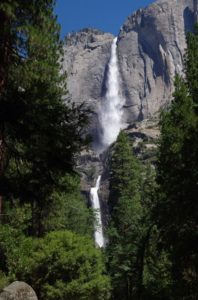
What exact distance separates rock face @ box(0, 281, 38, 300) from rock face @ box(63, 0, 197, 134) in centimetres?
13588

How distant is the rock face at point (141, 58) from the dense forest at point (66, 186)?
366 feet

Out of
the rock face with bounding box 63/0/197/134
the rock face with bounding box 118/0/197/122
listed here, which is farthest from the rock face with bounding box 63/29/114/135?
the rock face with bounding box 118/0/197/122

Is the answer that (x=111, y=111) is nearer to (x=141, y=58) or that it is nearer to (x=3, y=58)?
→ (x=141, y=58)

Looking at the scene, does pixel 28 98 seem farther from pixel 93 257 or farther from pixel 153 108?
pixel 153 108

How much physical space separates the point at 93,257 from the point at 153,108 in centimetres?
13115

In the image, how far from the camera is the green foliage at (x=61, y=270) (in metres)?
29.7

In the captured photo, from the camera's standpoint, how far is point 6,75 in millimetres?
9500

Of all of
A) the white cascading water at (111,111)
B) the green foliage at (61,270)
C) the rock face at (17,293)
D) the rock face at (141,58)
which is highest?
the rock face at (141,58)

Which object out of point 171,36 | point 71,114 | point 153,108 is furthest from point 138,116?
point 71,114

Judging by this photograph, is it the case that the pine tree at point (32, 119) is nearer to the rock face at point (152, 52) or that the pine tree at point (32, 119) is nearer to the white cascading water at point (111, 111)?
the white cascading water at point (111, 111)

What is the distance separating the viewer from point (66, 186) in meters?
10.1

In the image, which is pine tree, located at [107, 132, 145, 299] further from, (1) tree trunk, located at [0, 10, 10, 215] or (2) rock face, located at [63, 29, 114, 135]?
(2) rock face, located at [63, 29, 114, 135]

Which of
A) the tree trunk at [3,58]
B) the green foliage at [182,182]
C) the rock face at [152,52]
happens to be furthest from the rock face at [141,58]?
the tree trunk at [3,58]

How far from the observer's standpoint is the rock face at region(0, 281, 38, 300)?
20.6m
